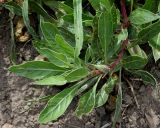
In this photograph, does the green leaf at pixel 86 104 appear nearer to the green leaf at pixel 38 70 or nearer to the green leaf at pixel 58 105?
the green leaf at pixel 58 105

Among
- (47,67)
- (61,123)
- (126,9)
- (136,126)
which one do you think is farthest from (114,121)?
(126,9)

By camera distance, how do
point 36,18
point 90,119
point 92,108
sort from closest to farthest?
point 92,108 < point 90,119 < point 36,18

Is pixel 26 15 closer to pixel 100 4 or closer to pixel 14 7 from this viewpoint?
pixel 14 7

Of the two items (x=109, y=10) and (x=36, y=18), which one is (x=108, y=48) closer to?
(x=109, y=10)

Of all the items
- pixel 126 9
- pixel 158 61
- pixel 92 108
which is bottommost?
pixel 92 108

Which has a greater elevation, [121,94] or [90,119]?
[121,94]

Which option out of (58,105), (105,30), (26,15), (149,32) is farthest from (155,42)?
(26,15)

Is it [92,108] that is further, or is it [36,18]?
[36,18]
